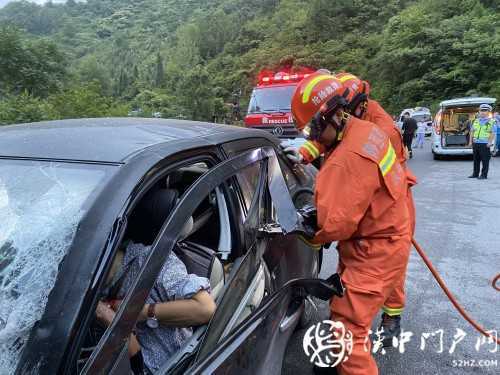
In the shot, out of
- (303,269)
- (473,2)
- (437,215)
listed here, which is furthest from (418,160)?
(473,2)

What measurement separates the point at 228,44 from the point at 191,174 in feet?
173

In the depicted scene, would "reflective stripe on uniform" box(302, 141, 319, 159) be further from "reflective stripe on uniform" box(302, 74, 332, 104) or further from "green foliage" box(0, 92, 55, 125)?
"green foliage" box(0, 92, 55, 125)

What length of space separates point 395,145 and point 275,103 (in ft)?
22.4

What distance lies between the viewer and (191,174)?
2268 mm

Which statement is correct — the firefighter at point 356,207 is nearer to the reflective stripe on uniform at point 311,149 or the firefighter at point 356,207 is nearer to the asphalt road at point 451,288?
the reflective stripe on uniform at point 311,149

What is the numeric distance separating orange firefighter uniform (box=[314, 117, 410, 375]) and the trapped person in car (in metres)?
0.67

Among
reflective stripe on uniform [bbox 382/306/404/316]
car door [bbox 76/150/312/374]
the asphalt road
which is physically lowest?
the asphalt road

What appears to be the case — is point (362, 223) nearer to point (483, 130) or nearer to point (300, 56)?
point (483, 130)

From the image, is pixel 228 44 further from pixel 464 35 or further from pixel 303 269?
pixel 303 269

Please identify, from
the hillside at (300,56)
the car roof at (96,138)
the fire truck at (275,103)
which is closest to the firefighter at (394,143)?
the car roof at (96,138)

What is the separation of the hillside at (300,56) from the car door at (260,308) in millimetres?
9567

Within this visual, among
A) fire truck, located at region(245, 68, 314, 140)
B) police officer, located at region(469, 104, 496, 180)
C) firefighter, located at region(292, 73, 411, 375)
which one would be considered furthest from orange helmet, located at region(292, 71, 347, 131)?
police officer, located at region(469, 104, 496, 180)

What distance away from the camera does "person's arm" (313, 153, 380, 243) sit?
1818mm

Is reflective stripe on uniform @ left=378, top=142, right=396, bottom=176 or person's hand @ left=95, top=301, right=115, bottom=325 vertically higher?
reflective stripe on uniform @ left=378, top=142, right=396, bottom=176
